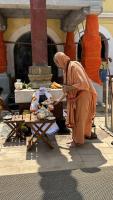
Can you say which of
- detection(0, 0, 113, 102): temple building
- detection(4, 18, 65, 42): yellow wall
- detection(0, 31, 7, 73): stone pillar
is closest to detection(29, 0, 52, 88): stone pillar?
detection(0, 0, 113, 102): temple building

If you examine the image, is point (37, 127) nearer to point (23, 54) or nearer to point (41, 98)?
point (41, 98)

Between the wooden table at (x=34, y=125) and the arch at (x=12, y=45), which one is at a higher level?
the arch at (x=12, y=45)

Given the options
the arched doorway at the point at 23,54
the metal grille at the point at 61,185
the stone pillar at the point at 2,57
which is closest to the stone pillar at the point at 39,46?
the metal grille at the point at 61,185

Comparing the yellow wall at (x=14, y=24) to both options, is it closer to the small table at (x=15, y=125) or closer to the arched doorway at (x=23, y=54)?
the arched doorway at (x=23, y=54)

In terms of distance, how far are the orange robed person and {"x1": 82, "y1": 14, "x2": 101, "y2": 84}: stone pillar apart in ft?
14.9

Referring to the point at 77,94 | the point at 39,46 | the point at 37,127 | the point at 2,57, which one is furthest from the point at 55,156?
the point at 2,57

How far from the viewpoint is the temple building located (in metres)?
7.25

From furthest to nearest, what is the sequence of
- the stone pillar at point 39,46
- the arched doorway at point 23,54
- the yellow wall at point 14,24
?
the arched doorway at point 23,54, the yellow wall at point 14,24, the stone pillar at point 39,46

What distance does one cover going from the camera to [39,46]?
24.1 ft

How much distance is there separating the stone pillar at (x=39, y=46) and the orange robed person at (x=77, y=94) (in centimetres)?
96

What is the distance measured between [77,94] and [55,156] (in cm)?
118

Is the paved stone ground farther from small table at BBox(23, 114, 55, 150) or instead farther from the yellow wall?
the yellow wall

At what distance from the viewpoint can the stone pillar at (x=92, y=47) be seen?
10.3 m

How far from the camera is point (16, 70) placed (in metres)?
14.3
